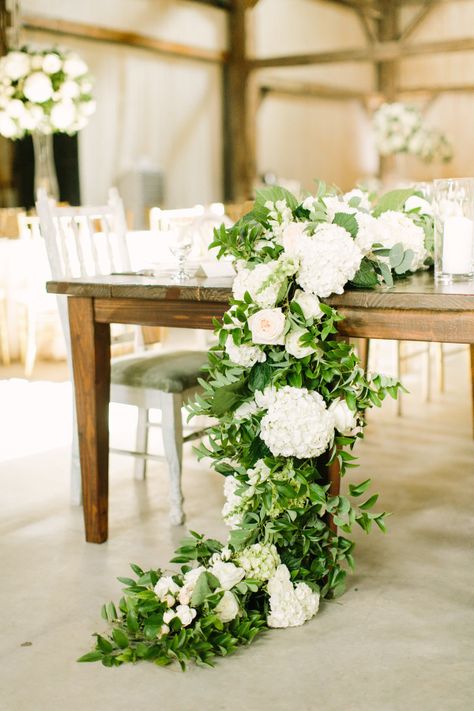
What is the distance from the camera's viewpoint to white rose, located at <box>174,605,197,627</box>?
7.52 feet

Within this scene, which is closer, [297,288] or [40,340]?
[297,288]

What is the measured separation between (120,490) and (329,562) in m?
1.33

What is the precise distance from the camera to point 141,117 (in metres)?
10.6

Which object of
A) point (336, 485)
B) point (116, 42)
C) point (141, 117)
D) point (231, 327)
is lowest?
point (336, 485)

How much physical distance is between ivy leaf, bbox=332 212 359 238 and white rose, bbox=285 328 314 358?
12.4 inches

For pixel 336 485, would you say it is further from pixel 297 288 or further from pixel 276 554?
pixel 297 288

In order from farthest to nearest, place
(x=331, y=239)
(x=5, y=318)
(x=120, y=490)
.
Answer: (x=5, y=318) → (x=120, y=490) → (x=331, y=239)

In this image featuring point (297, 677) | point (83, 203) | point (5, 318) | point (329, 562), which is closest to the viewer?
point (297, 677)

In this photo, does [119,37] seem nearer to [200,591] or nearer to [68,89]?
[68,89]

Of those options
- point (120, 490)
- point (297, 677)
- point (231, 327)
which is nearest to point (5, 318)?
point (120, 490)

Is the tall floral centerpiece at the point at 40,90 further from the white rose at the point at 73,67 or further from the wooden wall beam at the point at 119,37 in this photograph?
the wooden wall beam at the point at 119,37

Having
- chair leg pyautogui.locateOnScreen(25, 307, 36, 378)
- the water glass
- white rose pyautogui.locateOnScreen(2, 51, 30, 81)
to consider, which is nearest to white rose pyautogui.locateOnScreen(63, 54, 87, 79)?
white rose pyautogui.locateOnScreen(2, 51, 30, 81)

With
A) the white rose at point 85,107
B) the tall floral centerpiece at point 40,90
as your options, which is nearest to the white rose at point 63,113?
the tall floral centerpiece at point 40,90

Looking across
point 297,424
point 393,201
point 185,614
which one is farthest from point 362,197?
point 185,614
